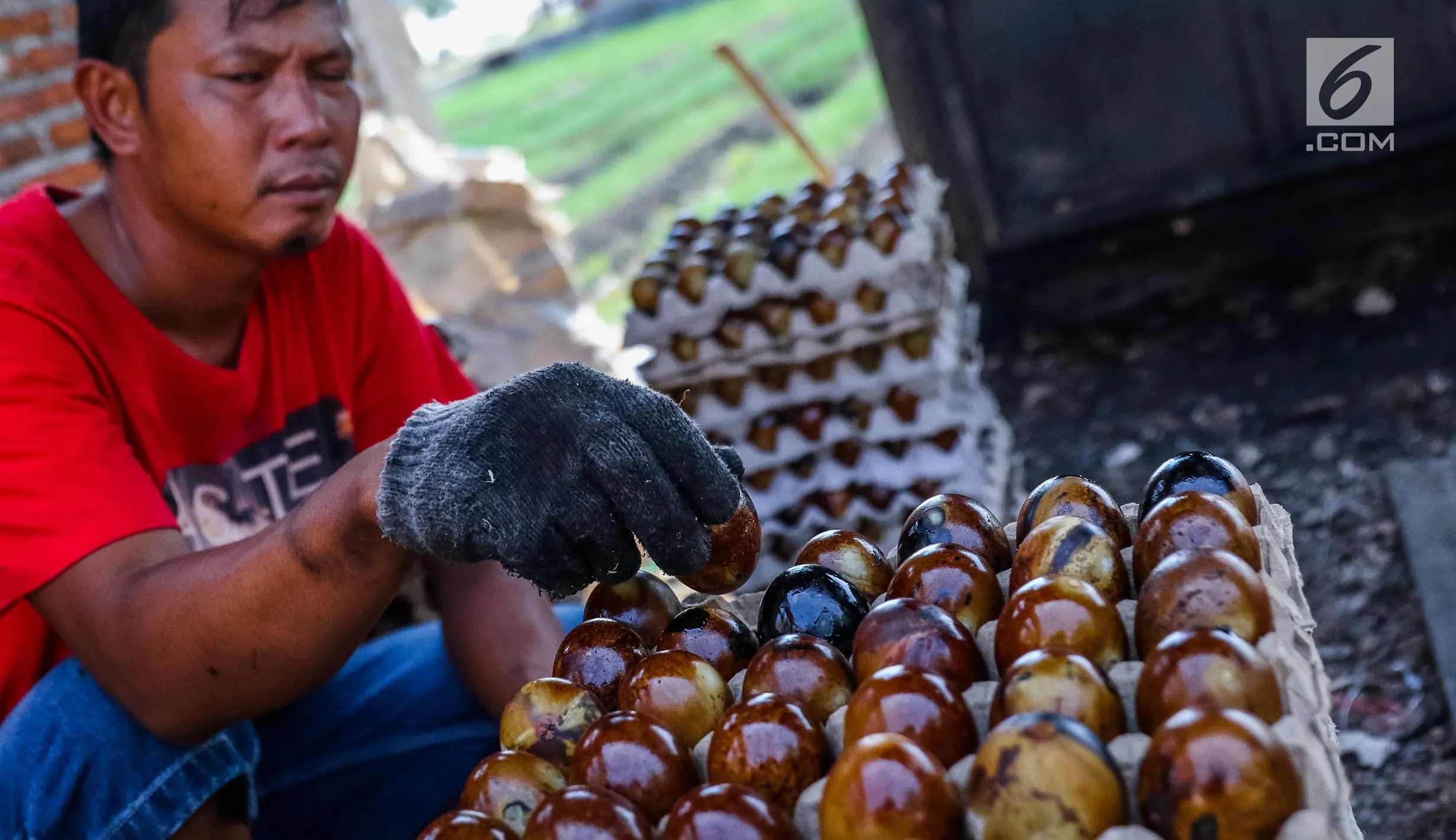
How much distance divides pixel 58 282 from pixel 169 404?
263 mm

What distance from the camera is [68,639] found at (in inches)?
67.1

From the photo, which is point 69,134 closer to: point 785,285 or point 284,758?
point 785,285

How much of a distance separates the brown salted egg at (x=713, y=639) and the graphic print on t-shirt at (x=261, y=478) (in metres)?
1.04

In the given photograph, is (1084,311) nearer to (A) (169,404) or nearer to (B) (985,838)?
(A) (169,404)

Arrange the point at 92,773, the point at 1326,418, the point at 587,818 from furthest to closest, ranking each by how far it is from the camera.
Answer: the point at 1326,418 → the point at 92,773 → the point at 587,818

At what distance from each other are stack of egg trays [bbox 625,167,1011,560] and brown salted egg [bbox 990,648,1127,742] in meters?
2.36

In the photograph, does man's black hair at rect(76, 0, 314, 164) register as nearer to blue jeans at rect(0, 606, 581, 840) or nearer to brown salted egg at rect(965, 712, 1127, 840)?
blue jeans at rect(0, 606, 581, 840)

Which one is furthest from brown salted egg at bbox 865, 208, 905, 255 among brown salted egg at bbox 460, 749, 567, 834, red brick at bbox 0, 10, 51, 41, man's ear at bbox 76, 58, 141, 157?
red brick at bbox 0, 10, 51, 41

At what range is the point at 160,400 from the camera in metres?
2.08

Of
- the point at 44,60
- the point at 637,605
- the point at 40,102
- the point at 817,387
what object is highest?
the point at 44,60

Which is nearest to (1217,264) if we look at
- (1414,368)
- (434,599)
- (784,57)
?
(1414,368)

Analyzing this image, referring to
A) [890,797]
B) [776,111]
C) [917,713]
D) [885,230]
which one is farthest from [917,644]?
[776,111]

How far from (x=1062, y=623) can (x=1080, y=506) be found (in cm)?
25

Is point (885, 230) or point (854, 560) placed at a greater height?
point (854, 560)
